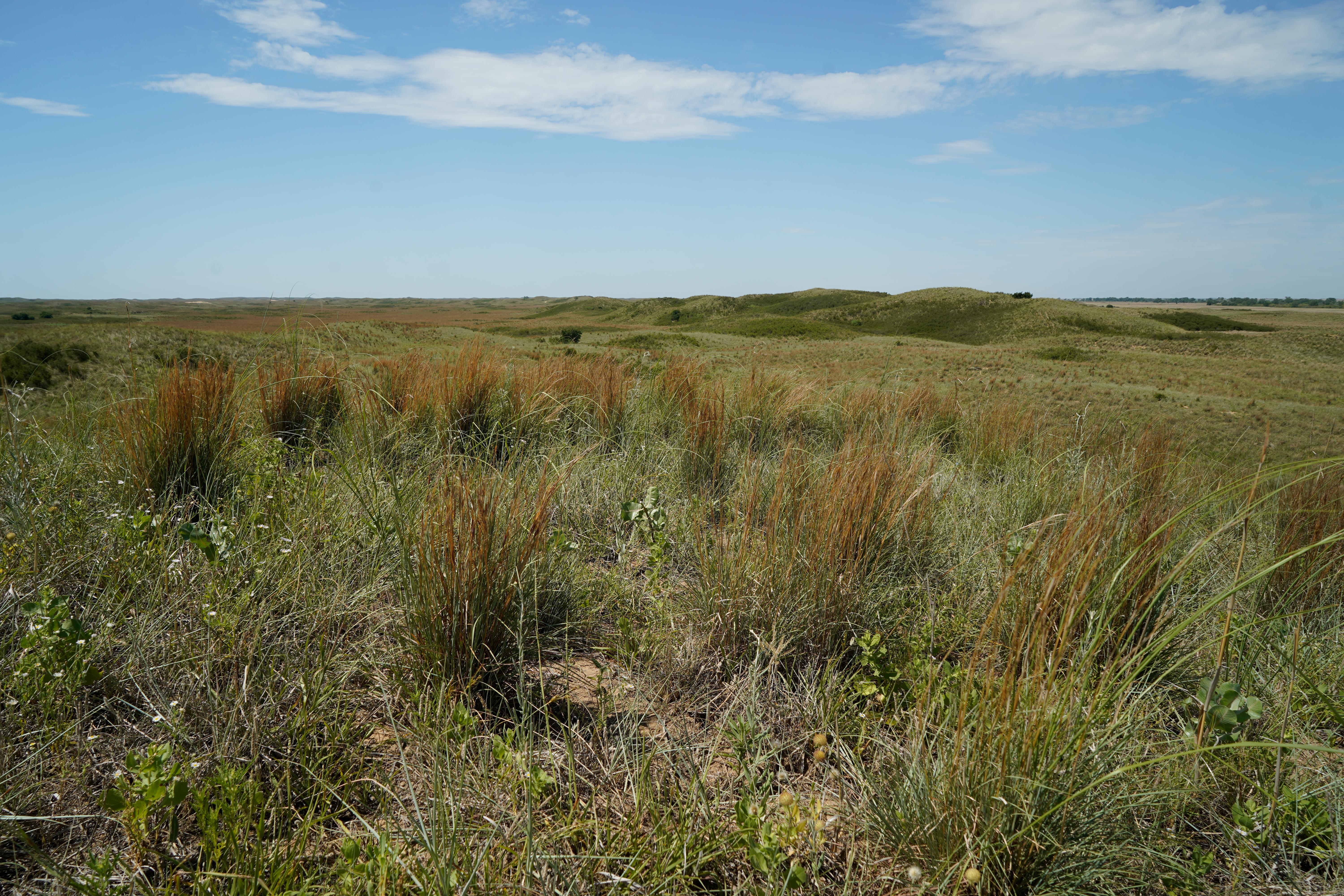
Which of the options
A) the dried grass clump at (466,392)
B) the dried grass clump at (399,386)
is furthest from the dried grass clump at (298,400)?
the dried grass clump at (466,392)

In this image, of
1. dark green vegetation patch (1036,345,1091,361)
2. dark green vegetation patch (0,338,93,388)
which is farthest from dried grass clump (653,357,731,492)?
dark green vegetation patch (1036,345,1091,361)

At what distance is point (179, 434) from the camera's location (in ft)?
8.96

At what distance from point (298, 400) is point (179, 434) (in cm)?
Answer: 140

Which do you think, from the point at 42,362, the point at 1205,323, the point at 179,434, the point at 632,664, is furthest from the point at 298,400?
the point at 1205,323

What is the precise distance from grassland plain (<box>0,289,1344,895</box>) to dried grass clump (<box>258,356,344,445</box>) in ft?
0.22

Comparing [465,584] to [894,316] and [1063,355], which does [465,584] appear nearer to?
[1063,355]

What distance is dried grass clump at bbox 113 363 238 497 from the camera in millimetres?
Answer: 2641

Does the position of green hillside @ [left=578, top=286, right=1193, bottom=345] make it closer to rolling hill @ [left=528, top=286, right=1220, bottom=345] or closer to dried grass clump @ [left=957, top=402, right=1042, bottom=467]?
rolling hill @ [left=528, top=286, right=1220, bottom=345]

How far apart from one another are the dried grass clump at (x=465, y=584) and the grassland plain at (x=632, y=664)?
0.01 m

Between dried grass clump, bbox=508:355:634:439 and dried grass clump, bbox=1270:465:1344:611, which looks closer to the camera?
dried grass clump, bbox=1270:465:1344:611

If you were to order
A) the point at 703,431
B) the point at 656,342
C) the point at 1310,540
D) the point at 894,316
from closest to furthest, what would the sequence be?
the point at 1310,540, the point at 703,431, the point at 656,342, the point at 894,316

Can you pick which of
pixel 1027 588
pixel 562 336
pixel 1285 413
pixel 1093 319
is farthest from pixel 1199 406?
pixel 1093 319

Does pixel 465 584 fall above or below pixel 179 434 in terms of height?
below

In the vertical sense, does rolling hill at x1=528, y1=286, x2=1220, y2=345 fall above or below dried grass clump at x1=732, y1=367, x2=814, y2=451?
above
